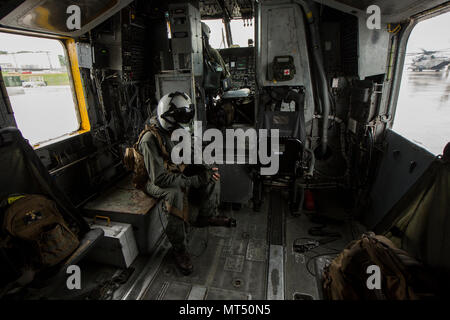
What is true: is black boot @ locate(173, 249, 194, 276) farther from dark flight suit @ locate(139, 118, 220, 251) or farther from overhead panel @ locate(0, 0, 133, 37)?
overhead panel @ locate(0, 0, 133, 37)

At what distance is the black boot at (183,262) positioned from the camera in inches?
102

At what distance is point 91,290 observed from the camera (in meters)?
2.34

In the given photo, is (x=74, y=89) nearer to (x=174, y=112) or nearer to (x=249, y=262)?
(x=174, y=112)

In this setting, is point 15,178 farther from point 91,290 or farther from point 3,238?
point 91,290

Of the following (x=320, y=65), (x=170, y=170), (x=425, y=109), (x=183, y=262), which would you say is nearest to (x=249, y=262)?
(x=183, y=262)

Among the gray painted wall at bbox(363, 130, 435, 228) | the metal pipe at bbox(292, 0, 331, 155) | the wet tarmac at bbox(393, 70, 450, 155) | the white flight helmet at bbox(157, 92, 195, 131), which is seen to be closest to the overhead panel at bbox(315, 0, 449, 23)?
the metal pipe at bbox(292, 0, 331, 155)

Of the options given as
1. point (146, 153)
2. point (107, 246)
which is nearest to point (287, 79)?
point (146, 153)

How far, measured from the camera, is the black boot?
2578 millimetres

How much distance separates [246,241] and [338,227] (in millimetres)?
1336

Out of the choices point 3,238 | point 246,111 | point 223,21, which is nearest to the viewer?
point 3,238

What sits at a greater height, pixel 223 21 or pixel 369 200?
pixel 223 21

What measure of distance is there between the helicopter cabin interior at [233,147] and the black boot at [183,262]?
8cm

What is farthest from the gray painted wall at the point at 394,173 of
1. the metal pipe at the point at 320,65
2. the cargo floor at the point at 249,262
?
the metal pipe at the point at 320,65

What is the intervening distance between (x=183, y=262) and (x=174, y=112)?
167 cm
